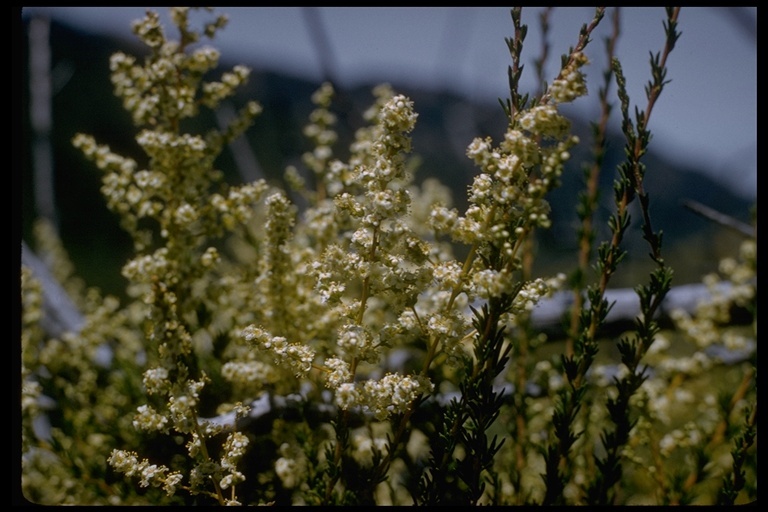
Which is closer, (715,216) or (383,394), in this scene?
(383,394)

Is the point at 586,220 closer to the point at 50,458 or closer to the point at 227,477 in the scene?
the point at 227,477

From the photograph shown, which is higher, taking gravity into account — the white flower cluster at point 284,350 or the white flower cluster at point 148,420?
the white flower cluster at point 284,350

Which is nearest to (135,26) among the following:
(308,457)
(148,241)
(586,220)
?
(148,241)

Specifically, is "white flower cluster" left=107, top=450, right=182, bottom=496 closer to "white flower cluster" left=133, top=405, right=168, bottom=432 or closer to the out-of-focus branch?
"white flower cluster" left=133, top=405, right=168, bottom=432

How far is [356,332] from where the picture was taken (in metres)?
0.95

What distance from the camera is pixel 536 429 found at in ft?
6.04

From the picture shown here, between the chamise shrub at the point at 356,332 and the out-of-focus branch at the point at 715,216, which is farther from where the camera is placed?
the out-of-focus branch at the point at 715,216

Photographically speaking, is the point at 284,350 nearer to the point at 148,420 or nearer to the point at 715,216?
the point at 148,420

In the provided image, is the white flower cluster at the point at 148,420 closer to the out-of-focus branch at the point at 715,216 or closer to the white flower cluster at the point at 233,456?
the white flower cluster at the point at 233,456

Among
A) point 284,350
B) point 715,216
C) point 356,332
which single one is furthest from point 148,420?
point 715,216

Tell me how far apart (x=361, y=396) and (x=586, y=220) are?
1.03 metres

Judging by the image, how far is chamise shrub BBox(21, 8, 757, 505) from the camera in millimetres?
934

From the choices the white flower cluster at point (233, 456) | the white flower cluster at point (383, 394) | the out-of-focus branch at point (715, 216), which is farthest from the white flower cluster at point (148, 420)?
the out-of-focus branch at point (715, 216)

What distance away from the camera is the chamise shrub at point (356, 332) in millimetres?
934
